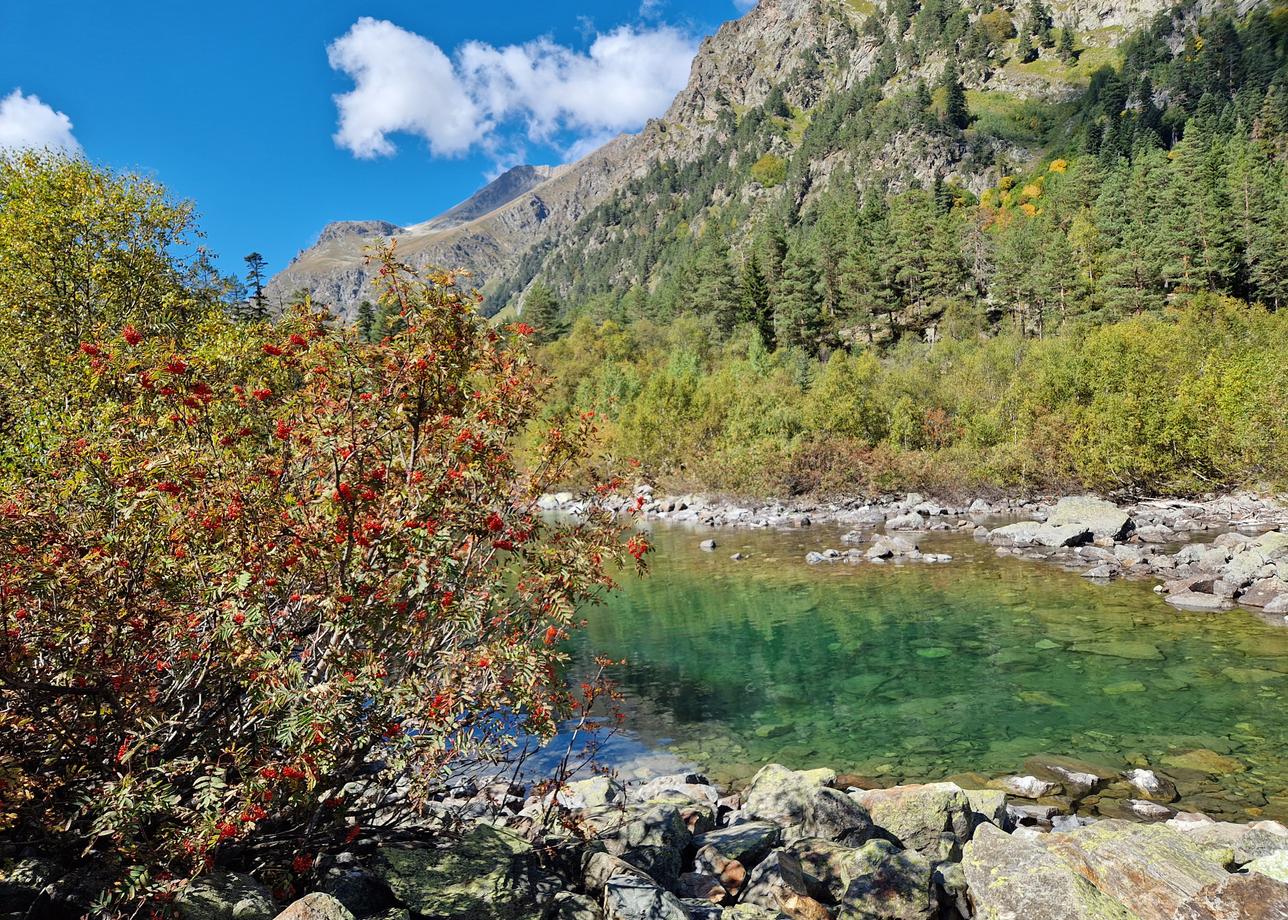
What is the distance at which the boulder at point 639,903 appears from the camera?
20.7 ft

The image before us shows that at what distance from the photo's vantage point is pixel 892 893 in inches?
296

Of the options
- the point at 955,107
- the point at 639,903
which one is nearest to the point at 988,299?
the point at 955,107

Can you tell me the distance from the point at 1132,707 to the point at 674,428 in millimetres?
47234

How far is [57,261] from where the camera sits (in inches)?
667

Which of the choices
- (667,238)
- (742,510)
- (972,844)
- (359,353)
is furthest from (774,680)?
(667,238)

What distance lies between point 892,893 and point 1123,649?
1354cm

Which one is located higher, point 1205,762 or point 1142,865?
point 1142,865

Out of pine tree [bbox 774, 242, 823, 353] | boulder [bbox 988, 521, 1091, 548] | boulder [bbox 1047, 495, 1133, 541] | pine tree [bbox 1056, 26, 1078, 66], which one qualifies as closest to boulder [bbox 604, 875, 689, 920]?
boulder [bbox 988, 521, 1091, 548]

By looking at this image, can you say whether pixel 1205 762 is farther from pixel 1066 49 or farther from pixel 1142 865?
pixel 1066 49

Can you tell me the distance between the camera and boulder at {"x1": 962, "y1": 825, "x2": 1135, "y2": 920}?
6.57 meters

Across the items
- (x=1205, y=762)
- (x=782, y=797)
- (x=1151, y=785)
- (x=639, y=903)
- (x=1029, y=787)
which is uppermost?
(x=639, y=903)

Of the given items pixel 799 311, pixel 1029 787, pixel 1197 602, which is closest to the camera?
pixel 1029 787

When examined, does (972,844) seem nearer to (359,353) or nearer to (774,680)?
(359,353)

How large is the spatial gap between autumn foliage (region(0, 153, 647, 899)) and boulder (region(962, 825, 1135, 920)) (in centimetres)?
489
